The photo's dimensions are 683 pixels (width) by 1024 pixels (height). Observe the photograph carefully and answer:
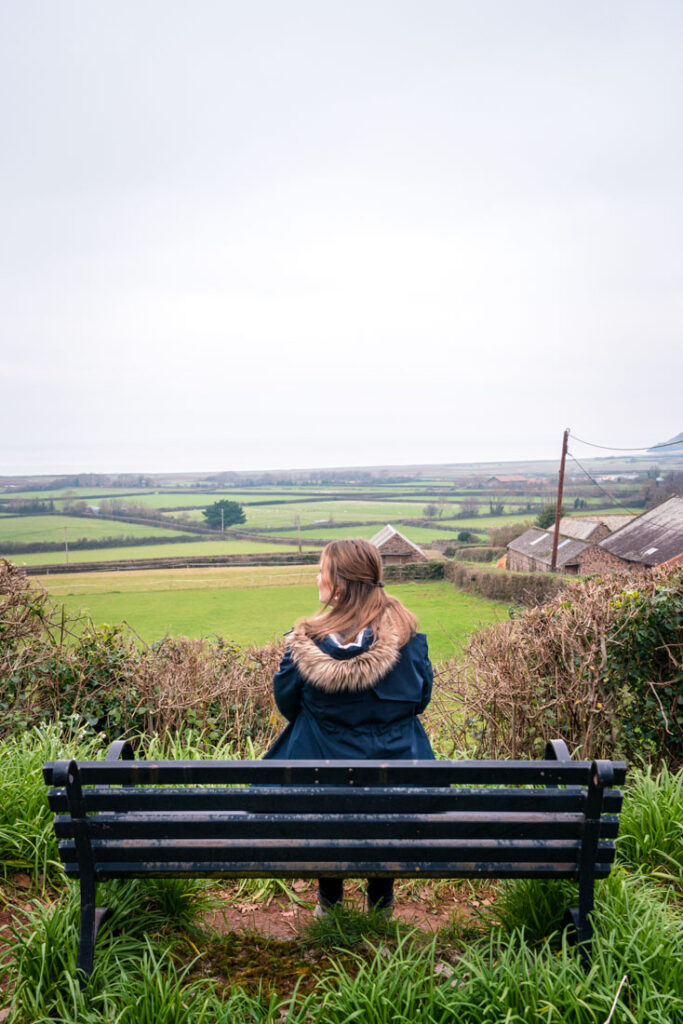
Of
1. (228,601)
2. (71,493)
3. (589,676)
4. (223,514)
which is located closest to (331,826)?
(589,676)

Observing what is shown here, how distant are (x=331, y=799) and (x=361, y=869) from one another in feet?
1.03

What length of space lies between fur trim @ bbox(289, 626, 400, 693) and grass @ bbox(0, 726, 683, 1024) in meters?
0.82

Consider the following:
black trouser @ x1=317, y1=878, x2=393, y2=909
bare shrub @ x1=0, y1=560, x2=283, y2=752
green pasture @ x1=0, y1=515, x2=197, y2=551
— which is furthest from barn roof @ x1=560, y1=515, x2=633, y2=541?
green pasture @ x1=0, y1=515, x2=197, y2=551

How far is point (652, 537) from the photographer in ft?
134

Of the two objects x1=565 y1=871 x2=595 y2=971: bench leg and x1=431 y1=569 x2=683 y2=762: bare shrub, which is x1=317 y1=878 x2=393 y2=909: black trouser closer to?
x1=565 y1=871 x2=595 y2=971: bench leg

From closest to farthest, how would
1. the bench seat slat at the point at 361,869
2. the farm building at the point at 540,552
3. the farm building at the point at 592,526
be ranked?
the bench seat slat at the point at 361,869
the farm building at the point at 540,552
the farm building at the point at 592,526

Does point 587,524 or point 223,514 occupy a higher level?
point 223,514

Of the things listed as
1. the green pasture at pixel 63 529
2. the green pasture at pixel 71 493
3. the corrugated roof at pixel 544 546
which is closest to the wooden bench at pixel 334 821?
the corrugated roof at pixel 544 546

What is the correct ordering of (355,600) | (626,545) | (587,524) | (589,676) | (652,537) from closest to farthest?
(355,600), (589,676), (652,537), (626,545), (587,524)

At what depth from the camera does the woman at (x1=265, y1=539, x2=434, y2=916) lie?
8.32ft

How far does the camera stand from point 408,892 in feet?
10.6

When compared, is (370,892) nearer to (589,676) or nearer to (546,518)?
(589,676)

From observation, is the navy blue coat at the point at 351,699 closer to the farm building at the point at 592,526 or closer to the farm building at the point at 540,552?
the farm building at the point at 540,552

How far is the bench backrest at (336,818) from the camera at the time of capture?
211cm
